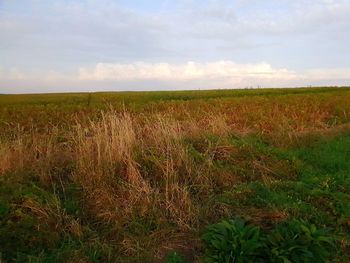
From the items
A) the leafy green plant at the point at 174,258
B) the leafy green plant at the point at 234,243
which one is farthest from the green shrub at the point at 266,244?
the leafy green plant at the point at 174,258

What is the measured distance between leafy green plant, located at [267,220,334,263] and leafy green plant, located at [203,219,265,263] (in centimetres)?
16

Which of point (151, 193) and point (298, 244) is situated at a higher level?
point (151, 193)

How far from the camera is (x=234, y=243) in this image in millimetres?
4801

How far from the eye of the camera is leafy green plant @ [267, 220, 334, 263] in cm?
475

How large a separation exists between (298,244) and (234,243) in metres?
0.72

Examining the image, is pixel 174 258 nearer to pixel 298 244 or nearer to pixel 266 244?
pixel 266 244

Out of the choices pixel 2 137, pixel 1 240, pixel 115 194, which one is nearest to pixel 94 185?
pixel 115 194

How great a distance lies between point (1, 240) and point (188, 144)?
12.2 ft

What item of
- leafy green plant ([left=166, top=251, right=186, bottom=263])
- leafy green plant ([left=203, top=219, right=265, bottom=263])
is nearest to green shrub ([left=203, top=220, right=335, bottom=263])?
leafy green plant ([left=203, top=219, right=265, bottom=263])

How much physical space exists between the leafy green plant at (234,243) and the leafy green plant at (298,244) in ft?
0.53

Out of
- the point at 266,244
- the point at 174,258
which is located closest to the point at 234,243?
the point at 266,244

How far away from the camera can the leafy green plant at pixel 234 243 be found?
473 centimetres

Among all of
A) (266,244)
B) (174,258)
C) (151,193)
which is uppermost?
(151,193)

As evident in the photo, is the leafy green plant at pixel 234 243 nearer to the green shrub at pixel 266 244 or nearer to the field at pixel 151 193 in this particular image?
the green shrub at pixel 266 244
